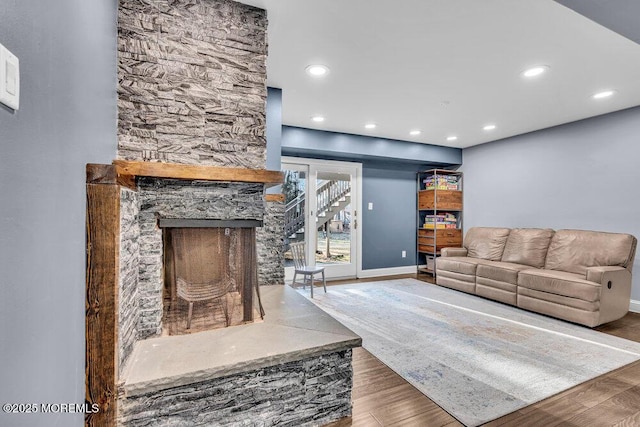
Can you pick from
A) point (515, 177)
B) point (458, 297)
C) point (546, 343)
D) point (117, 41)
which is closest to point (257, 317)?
point (117, 41)

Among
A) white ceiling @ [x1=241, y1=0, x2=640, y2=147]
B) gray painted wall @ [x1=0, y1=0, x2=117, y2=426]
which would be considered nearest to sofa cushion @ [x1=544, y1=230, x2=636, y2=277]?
white ceiling @ [x1=241, y1=0, x2=640, y2=147]

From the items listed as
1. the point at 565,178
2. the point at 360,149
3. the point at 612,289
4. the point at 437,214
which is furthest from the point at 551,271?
the point at 360,149

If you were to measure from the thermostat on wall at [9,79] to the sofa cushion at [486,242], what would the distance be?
5.17 m

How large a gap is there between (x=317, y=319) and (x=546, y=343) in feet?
7.33

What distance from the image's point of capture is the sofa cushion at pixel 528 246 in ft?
13.4

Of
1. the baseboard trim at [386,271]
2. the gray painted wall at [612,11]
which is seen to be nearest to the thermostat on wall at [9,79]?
the gray painted wall at [612,11]

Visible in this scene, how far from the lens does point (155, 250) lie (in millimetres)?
1604

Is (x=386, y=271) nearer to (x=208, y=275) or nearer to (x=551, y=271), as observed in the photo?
(x=551, y=271)

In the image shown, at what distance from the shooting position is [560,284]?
3.25 m

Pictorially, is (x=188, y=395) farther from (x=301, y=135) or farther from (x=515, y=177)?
(x=515, y=177)

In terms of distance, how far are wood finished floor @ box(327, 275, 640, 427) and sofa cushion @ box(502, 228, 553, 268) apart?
6.65 ft

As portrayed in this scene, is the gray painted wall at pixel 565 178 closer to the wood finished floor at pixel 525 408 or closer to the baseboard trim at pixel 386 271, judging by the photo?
the baseboard trim at pixel 386 271

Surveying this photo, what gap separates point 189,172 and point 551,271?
13.7 ft

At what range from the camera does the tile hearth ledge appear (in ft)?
4.12
